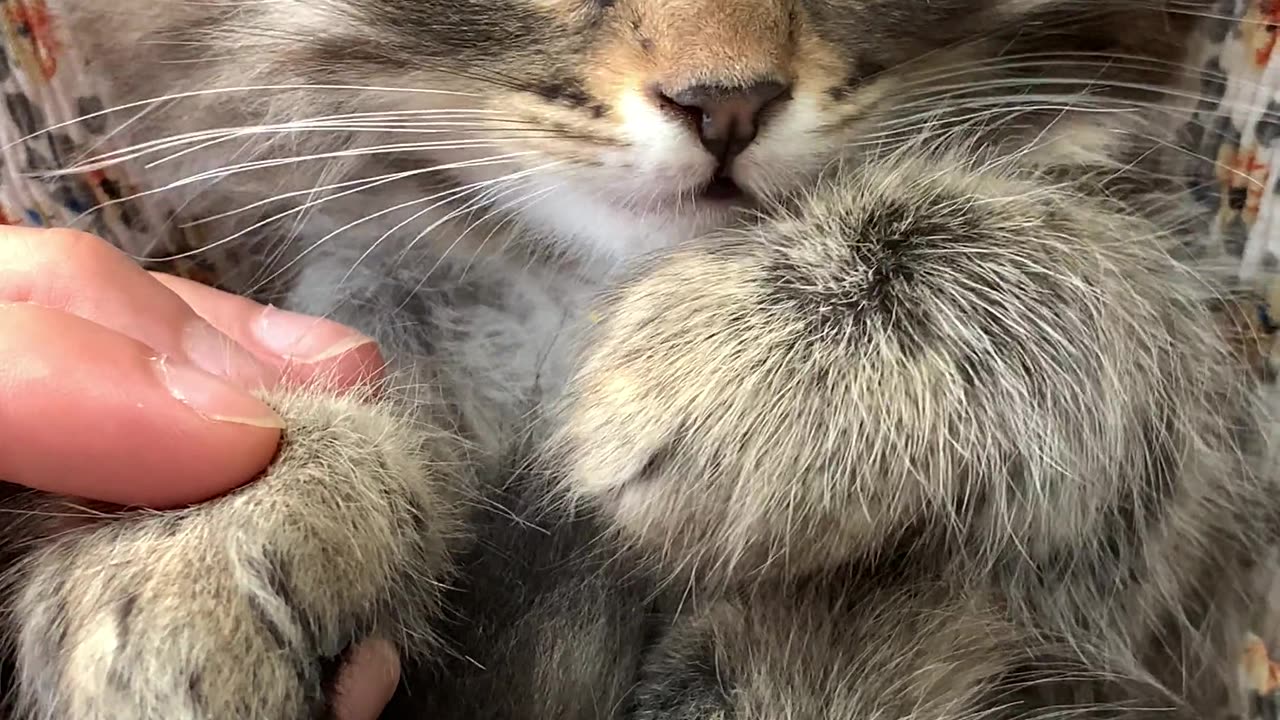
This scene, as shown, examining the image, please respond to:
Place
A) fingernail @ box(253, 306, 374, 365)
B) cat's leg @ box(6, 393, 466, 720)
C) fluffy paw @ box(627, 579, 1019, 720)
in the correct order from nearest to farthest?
1. cat's leg @ box(6, 393, 466, 720)
2. fluffy paw @ box(627, 579, 1019, 720)
3. fingernail @ box(253, 306, 374, 365)

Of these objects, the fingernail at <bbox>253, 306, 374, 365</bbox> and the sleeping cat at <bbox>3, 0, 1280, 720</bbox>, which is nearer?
the sleeping cat at <bbox>3, 0, 1280, 720</bbox>

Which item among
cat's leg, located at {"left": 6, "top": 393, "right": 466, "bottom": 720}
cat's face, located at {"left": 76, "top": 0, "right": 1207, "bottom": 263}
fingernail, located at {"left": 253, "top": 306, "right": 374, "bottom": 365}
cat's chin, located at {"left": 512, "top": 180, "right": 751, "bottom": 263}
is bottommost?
cat's leg, located at {"left": 6, "top": 393, "right": 466, "bottom": 720}

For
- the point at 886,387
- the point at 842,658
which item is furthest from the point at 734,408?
the point at 842,658

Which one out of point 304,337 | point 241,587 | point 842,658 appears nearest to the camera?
point 241,587

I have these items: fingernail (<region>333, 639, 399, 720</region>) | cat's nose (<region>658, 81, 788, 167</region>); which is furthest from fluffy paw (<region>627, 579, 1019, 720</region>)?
cat's nose (<region>658, 81, 788, 167</region>)

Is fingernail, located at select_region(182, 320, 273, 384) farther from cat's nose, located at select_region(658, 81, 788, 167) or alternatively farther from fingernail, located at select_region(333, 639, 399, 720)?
cat's nose, located at select_region(658, 81, 788, 167)

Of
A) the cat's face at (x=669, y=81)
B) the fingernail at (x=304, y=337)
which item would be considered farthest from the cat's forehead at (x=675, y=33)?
the fingernail at (x=304, y=337)

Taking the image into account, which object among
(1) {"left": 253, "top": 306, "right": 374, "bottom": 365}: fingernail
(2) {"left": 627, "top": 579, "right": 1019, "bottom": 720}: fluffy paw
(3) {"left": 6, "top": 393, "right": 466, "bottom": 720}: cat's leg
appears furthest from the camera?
(1) {"left": 253, "top": 306, "right": 374, "bottom": 365}: fingernail

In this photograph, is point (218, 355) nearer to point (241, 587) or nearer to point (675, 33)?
point (241, 587)

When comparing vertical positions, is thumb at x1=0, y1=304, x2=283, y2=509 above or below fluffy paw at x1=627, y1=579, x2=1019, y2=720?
above
